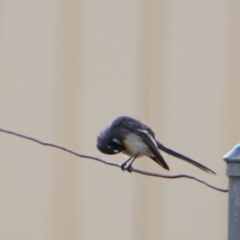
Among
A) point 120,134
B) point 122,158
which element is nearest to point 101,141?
point 120,134

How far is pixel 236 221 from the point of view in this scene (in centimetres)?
114

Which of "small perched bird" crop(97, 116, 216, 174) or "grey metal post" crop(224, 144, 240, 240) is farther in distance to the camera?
"small perched bird" crop(97, 116, 216, 174)

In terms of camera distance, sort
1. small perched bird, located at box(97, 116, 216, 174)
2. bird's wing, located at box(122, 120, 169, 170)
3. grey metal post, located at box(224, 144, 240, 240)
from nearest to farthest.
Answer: grey metal post, located at box(224, 144, 240, 240) → bird's wing, located at box(122, 120, 169, 170) → small perched bird, located at box(97, 116, 216, 174)

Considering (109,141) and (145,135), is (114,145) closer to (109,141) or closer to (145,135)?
(109,141)

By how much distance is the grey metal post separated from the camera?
3.68 ft

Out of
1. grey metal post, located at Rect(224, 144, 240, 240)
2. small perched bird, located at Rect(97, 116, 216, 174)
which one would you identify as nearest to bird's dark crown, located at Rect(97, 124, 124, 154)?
small perched bird, located at Rect(97, 116, 216, 174)

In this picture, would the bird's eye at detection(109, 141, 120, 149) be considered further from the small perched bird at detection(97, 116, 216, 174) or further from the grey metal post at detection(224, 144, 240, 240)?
the grey metal post at detection(224, 144, 240, 240)

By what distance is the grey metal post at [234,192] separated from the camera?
1.12 meters

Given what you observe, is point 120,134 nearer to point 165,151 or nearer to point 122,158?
point 165,151

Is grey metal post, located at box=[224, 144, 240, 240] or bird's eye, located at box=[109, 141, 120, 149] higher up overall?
bird's eye, located at box=[109, 141, 120, 149]

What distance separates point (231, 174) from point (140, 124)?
53.0 inches

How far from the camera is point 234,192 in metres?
1.14

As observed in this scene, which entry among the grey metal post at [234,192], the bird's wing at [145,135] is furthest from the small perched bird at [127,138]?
the grey metal post at [234,192]

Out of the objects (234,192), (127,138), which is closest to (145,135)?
(127,138)
